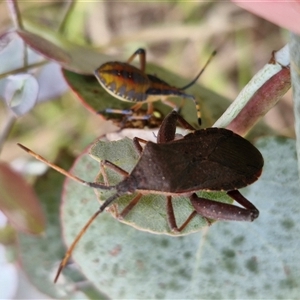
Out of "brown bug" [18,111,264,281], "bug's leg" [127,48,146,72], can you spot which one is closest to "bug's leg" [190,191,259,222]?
"brown bug" [18,111,264,281]

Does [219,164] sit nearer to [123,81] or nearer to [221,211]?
[221,211]

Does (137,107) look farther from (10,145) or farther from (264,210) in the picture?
(10,145)

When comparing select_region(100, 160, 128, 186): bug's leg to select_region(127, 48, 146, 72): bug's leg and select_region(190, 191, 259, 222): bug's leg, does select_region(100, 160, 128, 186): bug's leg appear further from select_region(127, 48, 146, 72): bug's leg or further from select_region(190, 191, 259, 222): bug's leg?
select_region(127, 48, 146, 72): bug's leg

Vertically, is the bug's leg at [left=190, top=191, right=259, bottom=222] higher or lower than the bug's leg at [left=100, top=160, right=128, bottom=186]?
higher

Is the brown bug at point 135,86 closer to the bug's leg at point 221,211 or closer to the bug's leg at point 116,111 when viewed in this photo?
the bug's leg at point 116,111

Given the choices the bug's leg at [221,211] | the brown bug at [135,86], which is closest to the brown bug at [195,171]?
the bug's leg at [221,211]

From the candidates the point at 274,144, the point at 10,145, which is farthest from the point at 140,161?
the point at 10,145
